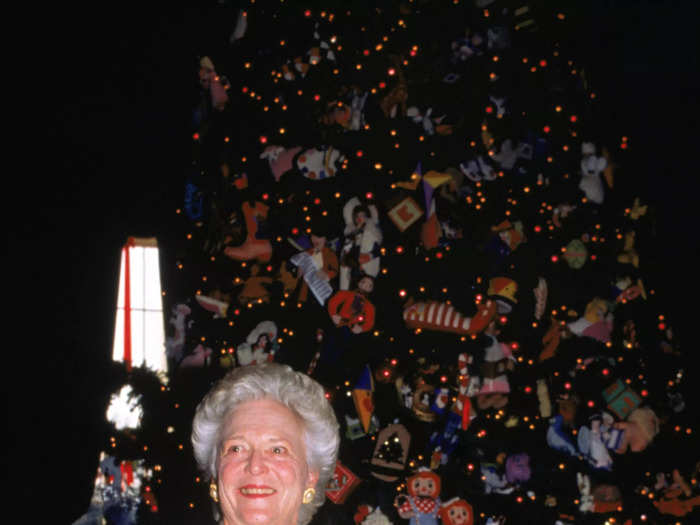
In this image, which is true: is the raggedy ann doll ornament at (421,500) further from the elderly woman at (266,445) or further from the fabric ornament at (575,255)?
the elderly woman at (266,445)

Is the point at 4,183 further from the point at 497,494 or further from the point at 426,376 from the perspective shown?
the point at 497,494

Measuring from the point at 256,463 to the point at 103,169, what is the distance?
3.08m

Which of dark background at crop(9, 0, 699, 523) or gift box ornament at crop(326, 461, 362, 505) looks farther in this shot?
dark background at crop(9, 0, 699, 523)

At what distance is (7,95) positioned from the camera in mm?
4031

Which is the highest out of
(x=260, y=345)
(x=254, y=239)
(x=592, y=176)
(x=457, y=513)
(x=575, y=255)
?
(x=592, y=176)

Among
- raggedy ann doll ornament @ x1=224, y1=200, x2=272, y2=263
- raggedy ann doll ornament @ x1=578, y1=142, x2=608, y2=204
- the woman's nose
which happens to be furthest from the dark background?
the woman's nose

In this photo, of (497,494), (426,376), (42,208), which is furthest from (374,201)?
(42,208)

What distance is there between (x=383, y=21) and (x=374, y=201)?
3.36 ft

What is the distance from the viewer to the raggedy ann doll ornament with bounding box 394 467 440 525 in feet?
11.8

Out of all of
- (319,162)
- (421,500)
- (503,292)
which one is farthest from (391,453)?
(319,162)

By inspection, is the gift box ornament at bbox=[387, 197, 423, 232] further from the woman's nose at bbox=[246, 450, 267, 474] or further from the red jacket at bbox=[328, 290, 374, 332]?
the woman's nose at bbox=[246, 450, 267, 474]

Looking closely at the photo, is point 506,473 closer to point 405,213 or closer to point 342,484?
point 342,484

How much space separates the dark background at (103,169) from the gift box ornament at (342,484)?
143cm

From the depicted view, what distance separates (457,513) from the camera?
3.62 m
